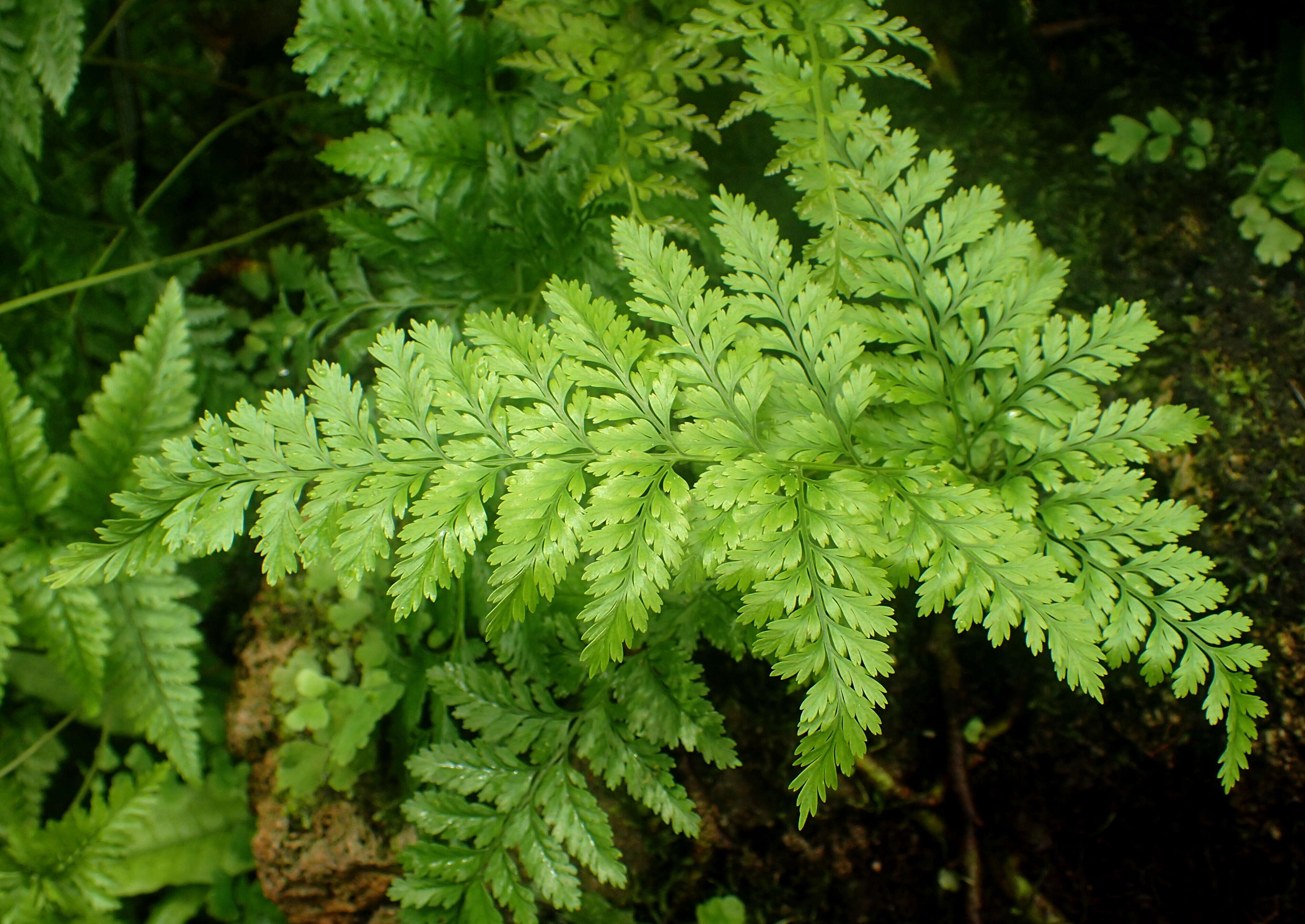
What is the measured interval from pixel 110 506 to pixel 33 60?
4.87 feet

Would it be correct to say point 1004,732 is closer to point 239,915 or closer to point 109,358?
point 239,915

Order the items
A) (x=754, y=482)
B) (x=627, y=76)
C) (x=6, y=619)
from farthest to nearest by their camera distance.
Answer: (x=6, y=619)
(x=627, y=76)
(x=754, y=482)

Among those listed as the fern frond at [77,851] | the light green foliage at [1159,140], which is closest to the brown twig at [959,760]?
the light green foliage at [1159,140]

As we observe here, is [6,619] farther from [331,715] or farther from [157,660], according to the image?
[331,715]

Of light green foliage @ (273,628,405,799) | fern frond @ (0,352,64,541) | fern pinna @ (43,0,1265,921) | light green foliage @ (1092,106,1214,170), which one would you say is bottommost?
light green foliage @ (273,628,405,799)

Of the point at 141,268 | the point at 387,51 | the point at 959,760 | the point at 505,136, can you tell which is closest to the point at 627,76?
the point at 505,136

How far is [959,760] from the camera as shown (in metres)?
2.44

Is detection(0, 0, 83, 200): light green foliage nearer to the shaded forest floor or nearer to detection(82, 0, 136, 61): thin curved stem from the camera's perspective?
detection(82, 0, 136, 61): thin curved stem

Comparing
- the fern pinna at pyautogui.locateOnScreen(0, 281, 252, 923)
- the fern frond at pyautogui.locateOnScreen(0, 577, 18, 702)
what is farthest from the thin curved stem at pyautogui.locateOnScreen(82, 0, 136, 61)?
the fern frond at pyautogui.locateOnScreen(0, 577, 18, 702)

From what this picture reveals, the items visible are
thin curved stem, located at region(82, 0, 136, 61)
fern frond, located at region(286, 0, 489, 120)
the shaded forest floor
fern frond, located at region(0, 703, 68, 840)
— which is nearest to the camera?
fern frond, located at region(286, 0, 489, 120)

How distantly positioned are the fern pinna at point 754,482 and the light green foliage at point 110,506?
57cm

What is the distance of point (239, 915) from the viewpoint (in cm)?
281

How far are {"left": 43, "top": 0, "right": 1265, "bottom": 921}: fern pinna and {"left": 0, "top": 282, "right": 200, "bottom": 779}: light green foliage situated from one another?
0.57 meters

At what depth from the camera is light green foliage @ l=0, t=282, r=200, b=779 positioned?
7.79 ft
